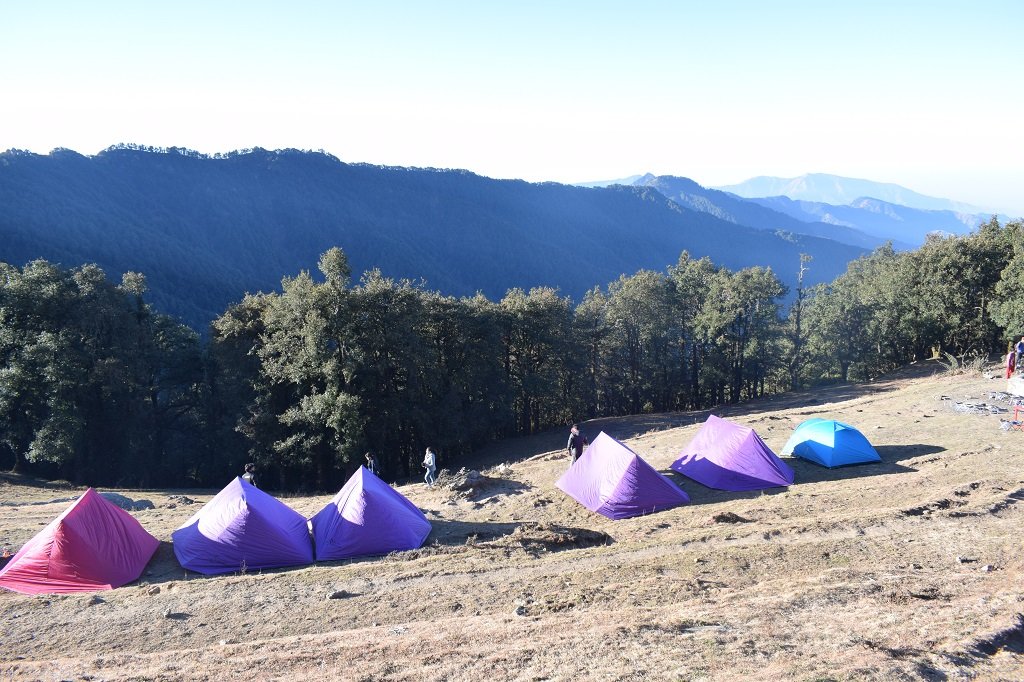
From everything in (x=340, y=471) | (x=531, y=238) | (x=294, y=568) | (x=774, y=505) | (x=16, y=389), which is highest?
(x=531, y=238)

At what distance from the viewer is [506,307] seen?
114 ft

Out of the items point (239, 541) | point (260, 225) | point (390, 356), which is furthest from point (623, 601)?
point (260, 225)

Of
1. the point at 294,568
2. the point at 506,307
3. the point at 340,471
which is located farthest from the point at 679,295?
the point at 294,568

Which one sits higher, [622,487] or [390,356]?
[390,356]

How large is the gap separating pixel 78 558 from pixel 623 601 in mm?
10425

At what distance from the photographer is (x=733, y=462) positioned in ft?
52.9

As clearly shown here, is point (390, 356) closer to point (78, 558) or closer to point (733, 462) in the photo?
point (733, 462)

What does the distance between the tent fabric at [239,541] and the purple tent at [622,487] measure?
682cm

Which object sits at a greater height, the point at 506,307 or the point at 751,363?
A: the point at 506,307

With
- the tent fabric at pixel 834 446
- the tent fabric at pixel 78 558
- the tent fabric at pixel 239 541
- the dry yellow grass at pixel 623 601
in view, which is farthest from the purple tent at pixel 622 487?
the tent fabric at pixel 78 558

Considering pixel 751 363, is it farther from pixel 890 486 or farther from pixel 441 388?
pixel 890 486

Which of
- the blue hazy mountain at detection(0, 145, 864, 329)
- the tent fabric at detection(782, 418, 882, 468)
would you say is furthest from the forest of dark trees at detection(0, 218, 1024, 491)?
the blue hazy mountain at detection(0, 145, 864, 329)

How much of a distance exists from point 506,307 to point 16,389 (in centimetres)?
2305

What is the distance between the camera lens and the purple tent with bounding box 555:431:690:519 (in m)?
14.6
